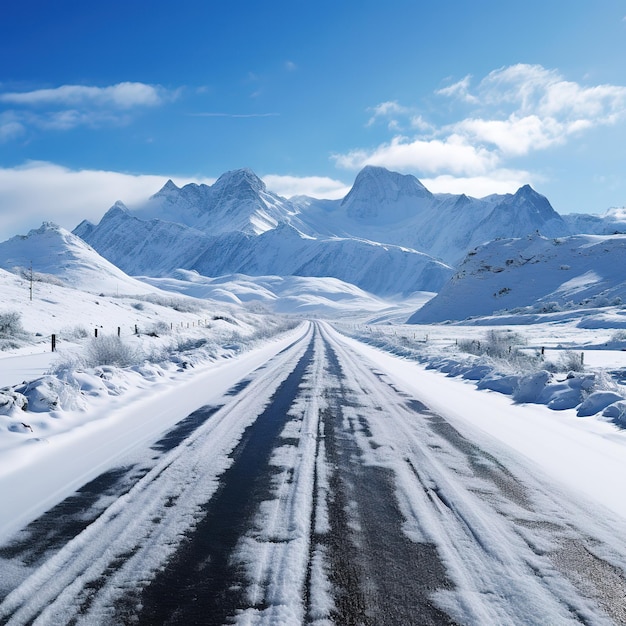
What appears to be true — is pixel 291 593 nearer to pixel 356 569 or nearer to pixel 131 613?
pixel 356 569

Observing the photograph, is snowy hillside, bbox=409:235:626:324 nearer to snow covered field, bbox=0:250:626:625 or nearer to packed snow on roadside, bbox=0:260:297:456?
packed snow on roadside, bbox=0:260:297:456

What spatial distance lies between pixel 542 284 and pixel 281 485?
87.9 meters

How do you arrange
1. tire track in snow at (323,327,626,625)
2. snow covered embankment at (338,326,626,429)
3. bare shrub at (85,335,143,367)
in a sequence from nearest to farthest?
tire track in snow at (323,327,626,625), snow covered embankment at (338,326,626,429), bare shrub at (85,335,143,367)

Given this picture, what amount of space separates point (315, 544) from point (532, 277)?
3599 inches

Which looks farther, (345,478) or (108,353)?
(108,353)

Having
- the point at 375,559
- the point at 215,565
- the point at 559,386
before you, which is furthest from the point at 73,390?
the point at 559,386

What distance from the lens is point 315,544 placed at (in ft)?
11.7

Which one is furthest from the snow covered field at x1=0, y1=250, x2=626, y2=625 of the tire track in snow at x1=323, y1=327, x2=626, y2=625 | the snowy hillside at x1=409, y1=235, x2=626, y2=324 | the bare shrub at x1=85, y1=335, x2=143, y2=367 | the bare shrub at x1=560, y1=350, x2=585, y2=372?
the snowy hillside at x1=409, y1=235, x2=626, y2=324

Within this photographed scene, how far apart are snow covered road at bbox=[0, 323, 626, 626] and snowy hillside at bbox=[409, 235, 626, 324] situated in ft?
229

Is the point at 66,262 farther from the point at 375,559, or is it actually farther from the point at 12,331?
the point at 375,559

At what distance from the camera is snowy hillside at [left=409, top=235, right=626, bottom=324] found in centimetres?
7525

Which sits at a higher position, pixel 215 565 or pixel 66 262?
pixel 66 262

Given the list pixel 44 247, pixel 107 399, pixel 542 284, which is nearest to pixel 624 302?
pixel 542 284

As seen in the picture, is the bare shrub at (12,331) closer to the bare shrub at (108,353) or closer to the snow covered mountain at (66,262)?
the bare shrub at (108,353)
